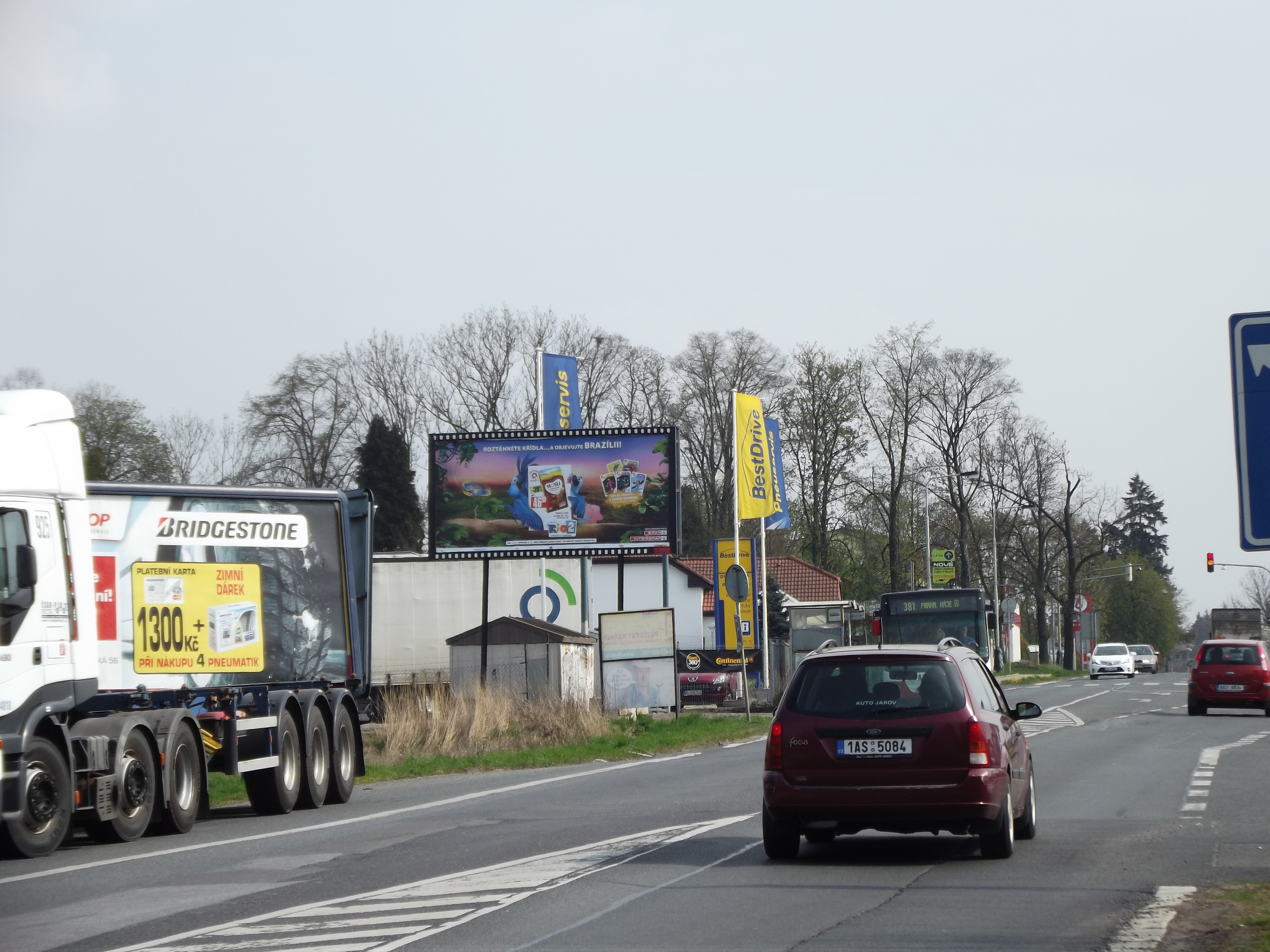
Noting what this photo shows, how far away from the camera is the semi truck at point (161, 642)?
499 inches

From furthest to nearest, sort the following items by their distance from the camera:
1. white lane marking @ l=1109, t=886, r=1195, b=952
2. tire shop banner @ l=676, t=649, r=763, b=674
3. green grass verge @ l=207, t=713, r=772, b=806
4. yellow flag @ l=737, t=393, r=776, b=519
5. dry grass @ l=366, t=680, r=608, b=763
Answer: tire shop banner @ l=676, t=649, r=763, b=674, yellow flag @ l=737, t=393, r=776, b=519, dry grass @ l=366, t=680, r=608, b=763, green grass verge @ l=207, t=713, r=772, b=806, white lane marking @ l=1109, t=886, r=1195, b=952

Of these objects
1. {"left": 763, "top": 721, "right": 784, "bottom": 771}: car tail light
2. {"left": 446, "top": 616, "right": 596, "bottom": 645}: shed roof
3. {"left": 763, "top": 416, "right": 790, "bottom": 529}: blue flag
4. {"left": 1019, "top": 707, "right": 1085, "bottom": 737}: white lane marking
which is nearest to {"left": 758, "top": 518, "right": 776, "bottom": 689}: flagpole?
{"left": 763, "top": 416, "right": 790, "bottom": 529}: blue flag

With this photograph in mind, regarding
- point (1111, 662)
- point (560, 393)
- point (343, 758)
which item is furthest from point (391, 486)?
point (343, 758)

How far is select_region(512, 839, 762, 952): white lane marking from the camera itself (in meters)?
8.24

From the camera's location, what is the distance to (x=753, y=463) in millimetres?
40688

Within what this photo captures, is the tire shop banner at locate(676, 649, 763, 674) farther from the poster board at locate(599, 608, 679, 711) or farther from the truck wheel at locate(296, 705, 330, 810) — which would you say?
the truck wheel at locate(296, 705, 330, 810)

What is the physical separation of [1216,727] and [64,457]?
2327 centimetres

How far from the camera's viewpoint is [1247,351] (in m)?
9.05

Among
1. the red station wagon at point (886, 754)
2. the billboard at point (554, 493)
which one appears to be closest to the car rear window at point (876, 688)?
the red station wagon at point (886, 754)

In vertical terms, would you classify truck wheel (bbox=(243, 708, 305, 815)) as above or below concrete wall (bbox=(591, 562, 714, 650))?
below

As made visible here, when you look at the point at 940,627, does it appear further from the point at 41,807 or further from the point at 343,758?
the point at 41,807

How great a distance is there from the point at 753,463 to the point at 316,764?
24451 millimetres

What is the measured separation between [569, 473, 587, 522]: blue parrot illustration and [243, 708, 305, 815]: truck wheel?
785 inches

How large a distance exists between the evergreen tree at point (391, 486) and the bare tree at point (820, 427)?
17246 mm
